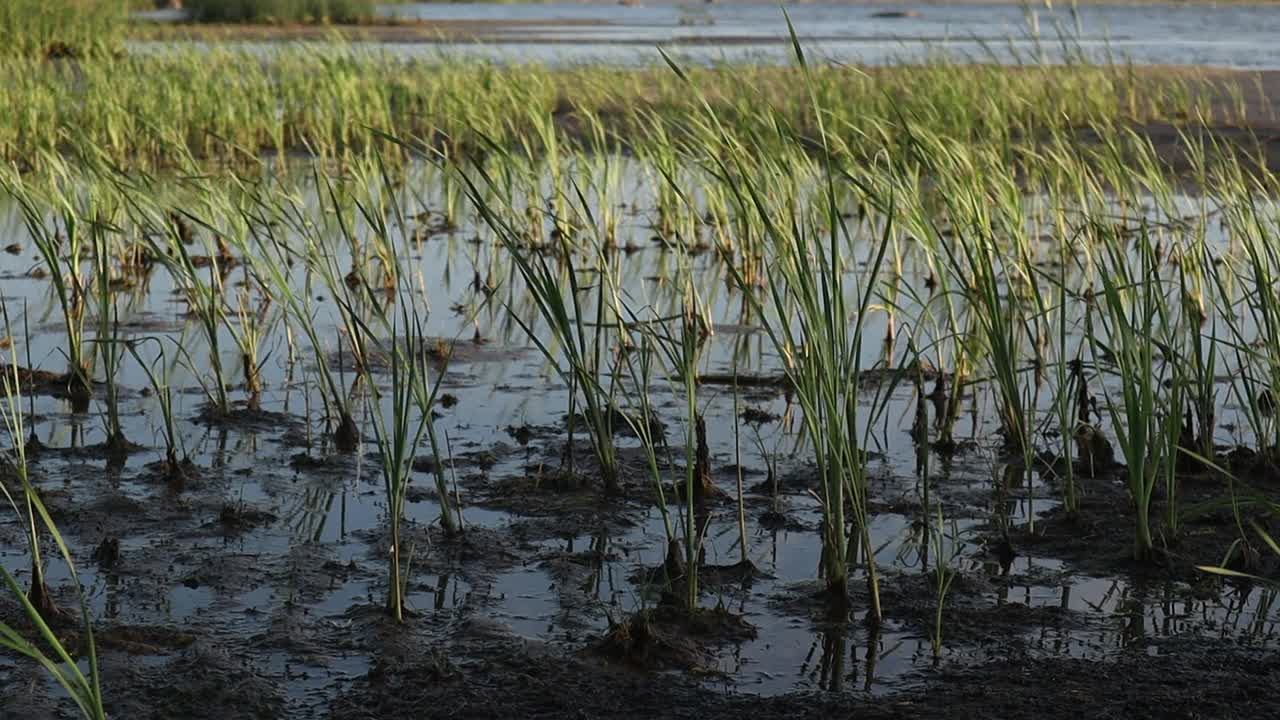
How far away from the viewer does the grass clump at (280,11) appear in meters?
34.2

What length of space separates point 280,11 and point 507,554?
1306 inches

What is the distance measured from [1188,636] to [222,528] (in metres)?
2.12

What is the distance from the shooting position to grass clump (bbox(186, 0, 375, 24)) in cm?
3425

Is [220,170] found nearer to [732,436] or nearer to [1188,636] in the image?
[732,436]

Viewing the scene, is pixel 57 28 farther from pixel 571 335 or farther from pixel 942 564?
pixel 942 564

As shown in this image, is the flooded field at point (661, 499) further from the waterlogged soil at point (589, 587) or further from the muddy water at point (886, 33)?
the muddy water at point (886, 33)

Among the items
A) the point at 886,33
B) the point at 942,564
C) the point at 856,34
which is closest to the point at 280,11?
the point at 856,34

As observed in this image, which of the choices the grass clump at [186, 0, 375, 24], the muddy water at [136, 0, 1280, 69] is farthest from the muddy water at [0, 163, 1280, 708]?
the grass clump at [186, 0, 375, 24]

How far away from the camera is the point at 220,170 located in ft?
33.8

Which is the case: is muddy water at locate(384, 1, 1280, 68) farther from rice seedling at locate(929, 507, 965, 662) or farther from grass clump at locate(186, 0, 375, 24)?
rice seedling at locate(929, 507, 965, 662)

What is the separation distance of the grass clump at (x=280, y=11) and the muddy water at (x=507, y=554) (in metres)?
31.0

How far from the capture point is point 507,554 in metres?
3.33

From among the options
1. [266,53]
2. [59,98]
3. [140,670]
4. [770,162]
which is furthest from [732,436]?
[266,53]

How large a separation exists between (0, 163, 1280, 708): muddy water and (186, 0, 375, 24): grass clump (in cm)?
3096
